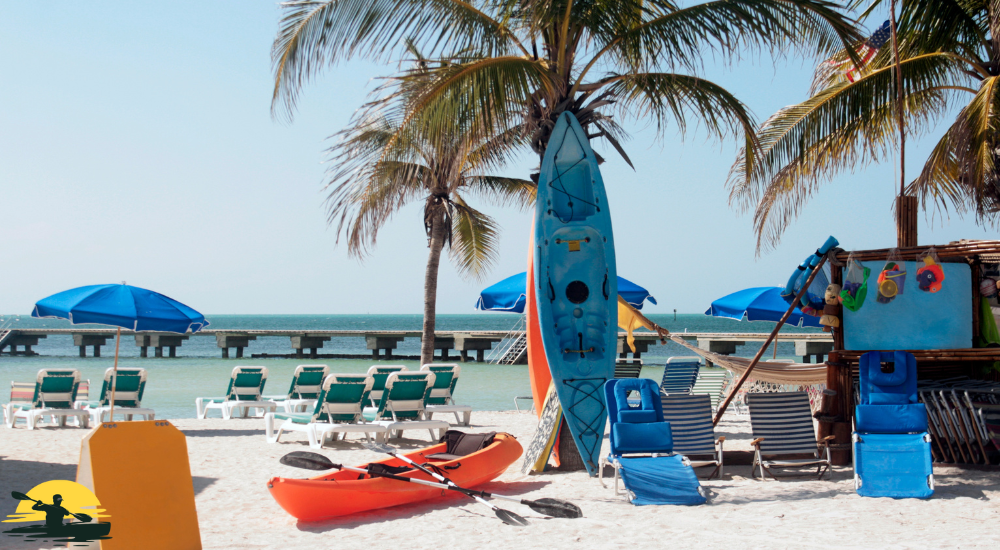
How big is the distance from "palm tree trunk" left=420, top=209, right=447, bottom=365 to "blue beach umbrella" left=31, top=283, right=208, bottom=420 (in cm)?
598

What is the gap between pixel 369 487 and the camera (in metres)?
5.66

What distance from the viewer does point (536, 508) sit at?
5500mm

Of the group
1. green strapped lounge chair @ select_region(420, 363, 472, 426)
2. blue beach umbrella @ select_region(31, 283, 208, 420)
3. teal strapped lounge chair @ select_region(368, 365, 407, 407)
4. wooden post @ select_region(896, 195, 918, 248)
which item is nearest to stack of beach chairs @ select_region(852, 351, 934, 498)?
wooden post @ select_region(896, 195, 918, 248)

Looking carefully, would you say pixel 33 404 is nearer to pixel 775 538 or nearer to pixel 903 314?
pixel 775 538

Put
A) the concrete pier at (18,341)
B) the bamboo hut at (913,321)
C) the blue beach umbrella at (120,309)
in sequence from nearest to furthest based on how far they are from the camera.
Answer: the bamboo hut at (913,321) < the blue beach umbrella at (120,309) < the concrete pier at (18,341)

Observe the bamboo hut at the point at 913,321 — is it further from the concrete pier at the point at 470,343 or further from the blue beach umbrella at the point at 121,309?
the concrete pier at the point at 470,343

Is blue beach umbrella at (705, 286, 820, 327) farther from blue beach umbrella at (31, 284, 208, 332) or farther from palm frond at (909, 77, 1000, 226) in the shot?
blue beach umbrella at (31, 284, 208, 332)

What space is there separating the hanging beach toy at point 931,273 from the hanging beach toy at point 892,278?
0.17 meters

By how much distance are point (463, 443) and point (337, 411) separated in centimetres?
278

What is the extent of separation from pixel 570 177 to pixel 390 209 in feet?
20.4

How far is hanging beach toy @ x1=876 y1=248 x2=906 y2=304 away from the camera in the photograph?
776 cm

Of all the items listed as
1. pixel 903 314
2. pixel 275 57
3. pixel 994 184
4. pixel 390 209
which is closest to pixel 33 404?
pixel 390 209

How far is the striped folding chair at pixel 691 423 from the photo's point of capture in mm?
7375

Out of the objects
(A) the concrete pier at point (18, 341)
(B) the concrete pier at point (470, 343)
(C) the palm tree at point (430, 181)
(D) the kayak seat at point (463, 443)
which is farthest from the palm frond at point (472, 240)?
(A) the concrete pier at point (18, 341)
